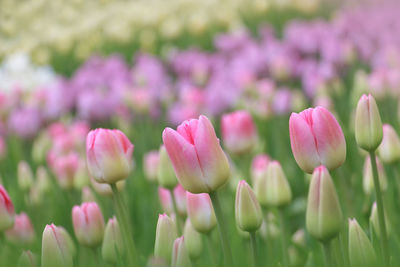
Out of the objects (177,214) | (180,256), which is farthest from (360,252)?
(177,214)

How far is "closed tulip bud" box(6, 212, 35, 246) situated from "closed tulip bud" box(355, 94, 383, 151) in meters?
0.87

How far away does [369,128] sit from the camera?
0.93 meters

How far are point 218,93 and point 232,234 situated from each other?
6.14ft

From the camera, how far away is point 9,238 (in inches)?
57.1

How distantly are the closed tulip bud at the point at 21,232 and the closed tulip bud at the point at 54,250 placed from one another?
489mm

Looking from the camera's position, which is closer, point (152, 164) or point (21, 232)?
point (21, 232)

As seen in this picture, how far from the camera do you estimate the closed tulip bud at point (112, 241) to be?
1.10m

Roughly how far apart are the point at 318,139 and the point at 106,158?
384 millimetres

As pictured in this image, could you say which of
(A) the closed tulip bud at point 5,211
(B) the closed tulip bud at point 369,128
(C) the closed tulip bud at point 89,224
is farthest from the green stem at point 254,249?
(A) the closed tulip bud at point 5,211

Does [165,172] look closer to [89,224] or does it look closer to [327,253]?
[89,224]

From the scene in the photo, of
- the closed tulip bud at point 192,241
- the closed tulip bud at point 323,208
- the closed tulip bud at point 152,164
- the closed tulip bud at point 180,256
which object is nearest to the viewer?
the closed tulip bud at point 323,208

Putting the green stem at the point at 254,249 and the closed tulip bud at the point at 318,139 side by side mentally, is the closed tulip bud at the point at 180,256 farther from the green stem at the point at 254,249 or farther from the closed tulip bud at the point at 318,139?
the closed tulip bud at the point at 318,139

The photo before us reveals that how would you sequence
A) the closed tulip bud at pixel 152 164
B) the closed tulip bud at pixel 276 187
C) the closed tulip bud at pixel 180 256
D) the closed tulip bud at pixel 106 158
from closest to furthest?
the closed tulip bud at pixel 180 256
the closed tulip bud at pixel 106 158
the closed tulip bud at pixel 276 187
the closed tulip bud at pixel 152 164

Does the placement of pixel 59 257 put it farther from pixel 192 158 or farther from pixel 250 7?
pixel 250 7
